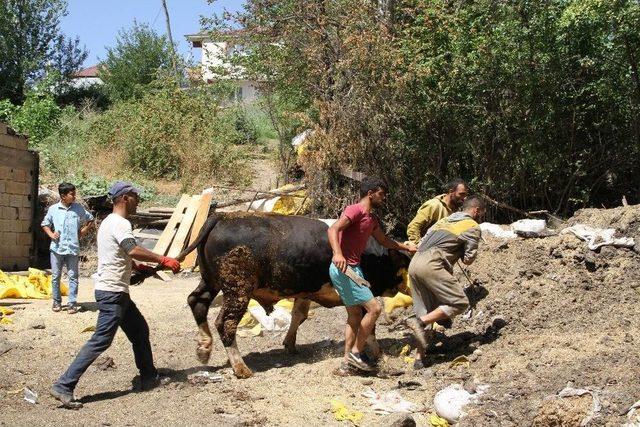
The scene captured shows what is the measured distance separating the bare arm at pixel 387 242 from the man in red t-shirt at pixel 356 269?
0.77ft

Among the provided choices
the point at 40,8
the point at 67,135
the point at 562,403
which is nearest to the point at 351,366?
the point at 562,403

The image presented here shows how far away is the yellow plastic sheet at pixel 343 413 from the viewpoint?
21.9 feet

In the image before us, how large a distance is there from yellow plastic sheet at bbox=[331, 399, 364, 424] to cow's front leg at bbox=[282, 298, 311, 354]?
2.06 meters

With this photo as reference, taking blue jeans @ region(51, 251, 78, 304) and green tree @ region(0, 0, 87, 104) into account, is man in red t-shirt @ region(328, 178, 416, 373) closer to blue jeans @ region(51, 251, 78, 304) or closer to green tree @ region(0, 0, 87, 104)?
blue jeans @ region(51, 251, 78, 304)

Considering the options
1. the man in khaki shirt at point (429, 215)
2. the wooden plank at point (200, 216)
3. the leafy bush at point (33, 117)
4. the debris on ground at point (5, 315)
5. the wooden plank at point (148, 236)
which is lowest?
the debris on ground at point (5, 315)


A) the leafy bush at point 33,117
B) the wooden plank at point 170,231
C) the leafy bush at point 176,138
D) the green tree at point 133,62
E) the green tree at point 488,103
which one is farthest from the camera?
the green tree at point 133,62

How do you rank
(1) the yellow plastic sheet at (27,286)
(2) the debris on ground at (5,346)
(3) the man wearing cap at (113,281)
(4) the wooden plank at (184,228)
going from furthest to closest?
(4) the wooden plank at (184,228) → (1) the yellow plastic sheet at (27,286) → (2) the debris on ground at (5,346) → (3) the man wearing cap at (113,281)

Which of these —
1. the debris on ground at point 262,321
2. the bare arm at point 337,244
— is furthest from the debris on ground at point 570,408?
the debris on ground at point 262,321

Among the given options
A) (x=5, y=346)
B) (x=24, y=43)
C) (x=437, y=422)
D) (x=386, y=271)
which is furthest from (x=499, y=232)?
(x=24, y=43)

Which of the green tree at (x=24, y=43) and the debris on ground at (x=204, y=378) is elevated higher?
the green tree at (x=24, y=43)

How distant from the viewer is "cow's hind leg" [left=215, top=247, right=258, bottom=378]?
812 centimetres

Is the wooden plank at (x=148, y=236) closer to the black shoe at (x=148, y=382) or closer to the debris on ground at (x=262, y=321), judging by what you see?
the debris on ground at (x=262, y=321)

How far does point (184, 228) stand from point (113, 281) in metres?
8.78

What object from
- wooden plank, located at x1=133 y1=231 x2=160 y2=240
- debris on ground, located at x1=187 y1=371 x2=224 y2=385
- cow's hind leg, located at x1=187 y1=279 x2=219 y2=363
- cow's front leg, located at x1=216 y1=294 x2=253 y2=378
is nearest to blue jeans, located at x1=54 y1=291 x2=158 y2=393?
debris on ground, located at x1=187 y1=371 x2=224 y2=385
